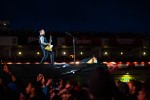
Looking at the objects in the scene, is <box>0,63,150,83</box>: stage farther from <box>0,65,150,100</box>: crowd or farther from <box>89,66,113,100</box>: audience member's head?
<box>89,66,113,100</box>: audience member's head

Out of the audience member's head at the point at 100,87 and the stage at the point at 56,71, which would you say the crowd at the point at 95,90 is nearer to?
the audience member's head at the point at 100,87

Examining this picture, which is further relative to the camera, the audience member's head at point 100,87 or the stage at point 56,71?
the stage at point 56,71

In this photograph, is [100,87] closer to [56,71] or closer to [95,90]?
[95,90]

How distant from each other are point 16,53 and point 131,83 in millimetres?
40290

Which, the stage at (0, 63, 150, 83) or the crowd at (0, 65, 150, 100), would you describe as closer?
the crowd at (0, 65, 150, 100)

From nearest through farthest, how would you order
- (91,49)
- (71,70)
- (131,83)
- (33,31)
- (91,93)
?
1. (91,93)
2. (131,83)
3. (71,70)
4. (33,31)
5. (91,49)

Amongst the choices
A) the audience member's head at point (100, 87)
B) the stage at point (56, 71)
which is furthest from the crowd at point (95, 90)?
the stage at point (56, 71)

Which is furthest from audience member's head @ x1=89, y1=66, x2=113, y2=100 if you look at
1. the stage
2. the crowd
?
the stage

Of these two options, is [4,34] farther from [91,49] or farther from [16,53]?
[91,49]

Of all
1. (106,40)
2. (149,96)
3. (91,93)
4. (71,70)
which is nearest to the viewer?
(91,93)

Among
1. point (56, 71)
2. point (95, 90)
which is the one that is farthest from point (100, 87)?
point (56, 71)

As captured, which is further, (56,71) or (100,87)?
(56,71)

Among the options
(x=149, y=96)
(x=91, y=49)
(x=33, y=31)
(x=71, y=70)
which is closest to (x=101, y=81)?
(x=149, y=96)

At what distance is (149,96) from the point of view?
218 inches
